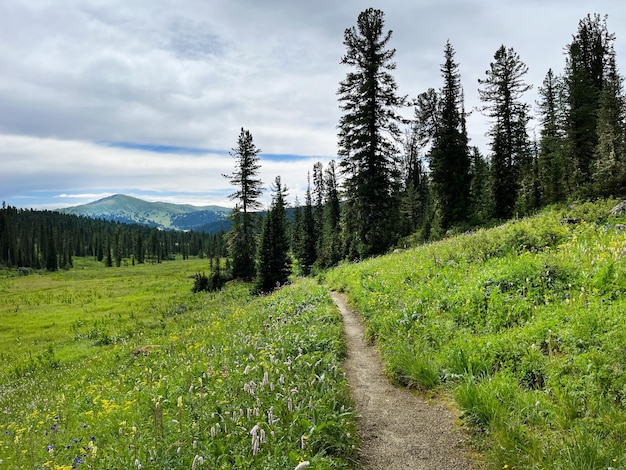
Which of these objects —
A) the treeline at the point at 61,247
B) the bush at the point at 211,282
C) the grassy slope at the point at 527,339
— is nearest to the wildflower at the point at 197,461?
the grassy slope at the point at 527,339

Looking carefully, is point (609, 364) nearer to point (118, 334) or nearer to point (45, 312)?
point (118, 334)

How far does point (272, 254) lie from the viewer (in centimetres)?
3584

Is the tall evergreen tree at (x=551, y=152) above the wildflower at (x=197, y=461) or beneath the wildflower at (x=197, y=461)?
above

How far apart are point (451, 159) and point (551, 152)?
2032cm

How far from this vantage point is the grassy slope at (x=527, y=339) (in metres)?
4.07

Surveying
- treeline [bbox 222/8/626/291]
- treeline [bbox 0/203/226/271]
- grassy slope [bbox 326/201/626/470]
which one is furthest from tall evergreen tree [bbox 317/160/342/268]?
treeline [bbox 0/203/226/271]

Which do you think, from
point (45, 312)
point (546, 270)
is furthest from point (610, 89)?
point (45, 312)

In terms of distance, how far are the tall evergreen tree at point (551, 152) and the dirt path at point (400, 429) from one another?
127 ft

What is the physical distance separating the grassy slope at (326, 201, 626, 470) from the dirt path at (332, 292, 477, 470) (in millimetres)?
339

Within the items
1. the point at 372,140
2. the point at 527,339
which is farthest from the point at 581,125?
the point at 527,339

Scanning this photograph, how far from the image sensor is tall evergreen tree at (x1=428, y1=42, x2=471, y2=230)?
37.0 meters

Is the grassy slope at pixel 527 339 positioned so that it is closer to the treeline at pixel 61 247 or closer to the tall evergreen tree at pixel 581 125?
the tall evergreen tree at pixel 581 125

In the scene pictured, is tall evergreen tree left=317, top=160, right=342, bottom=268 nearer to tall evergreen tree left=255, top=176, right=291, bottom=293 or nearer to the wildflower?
tall evergreen tree left=255, top=176, right=291, bottom=293

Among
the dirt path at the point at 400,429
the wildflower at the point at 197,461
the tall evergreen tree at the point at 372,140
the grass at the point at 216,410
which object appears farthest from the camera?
the tall evergreen tree at the point at 372,140
